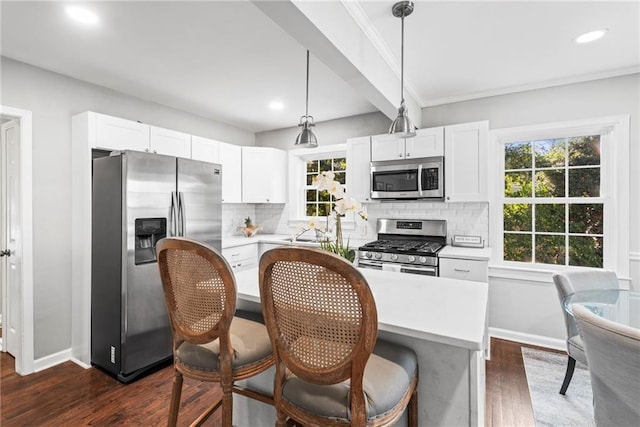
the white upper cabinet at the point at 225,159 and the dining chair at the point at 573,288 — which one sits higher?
the white upper cabinet at the point at 225,159

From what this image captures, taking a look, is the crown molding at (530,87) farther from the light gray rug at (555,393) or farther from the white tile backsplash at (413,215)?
the light gray rug at (555,393)

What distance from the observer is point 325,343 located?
3.31ft

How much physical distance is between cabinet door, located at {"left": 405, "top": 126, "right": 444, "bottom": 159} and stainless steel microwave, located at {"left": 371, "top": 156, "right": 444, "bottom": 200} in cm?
7

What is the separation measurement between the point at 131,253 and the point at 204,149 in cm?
169

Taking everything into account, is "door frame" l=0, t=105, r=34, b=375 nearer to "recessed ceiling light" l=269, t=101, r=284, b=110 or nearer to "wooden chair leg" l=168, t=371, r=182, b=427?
"wooden chair leg" l=168, t=371, r=182, b=427

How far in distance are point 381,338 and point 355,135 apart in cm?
320

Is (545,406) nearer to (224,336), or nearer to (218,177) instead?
(224,336)

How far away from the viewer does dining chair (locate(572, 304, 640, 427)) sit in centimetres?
110

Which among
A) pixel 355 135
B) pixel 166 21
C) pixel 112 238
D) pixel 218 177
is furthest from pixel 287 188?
pixel 166 21

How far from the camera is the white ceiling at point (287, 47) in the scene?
1988 mm

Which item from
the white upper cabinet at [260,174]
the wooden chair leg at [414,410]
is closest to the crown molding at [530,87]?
the white upper cabinet at [260,174]

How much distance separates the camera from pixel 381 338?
55.7 inches

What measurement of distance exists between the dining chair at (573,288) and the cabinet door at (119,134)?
147 inches

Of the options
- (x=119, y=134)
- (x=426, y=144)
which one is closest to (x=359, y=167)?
(x=426, y=144)
